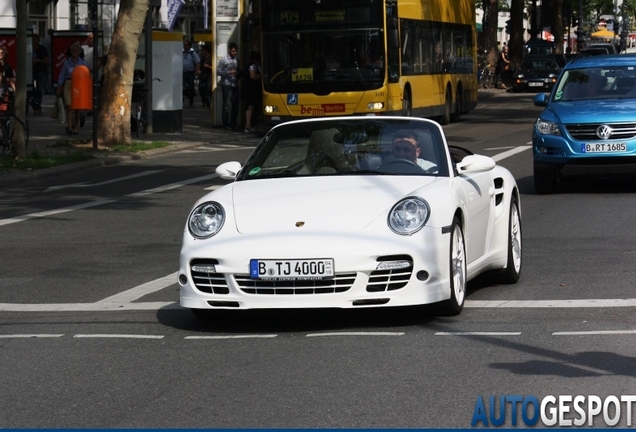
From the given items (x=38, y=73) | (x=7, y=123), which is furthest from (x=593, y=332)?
(x=38, y=73)

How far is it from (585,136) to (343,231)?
30.8 ft

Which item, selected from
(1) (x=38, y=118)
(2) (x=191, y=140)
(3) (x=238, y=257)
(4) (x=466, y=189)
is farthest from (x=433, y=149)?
(1) (x=38, y=118)

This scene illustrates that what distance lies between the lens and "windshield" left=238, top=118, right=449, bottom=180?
9.54 meters

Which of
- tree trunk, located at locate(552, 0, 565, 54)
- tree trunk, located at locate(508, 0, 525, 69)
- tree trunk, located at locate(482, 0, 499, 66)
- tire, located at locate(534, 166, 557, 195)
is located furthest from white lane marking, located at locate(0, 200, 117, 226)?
tree trunk, located at locate(552, 0, 565, 54)

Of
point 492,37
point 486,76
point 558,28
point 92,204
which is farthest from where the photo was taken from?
point 558,28

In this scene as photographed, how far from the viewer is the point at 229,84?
106 ft

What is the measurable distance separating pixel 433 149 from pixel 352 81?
20068 millimetres

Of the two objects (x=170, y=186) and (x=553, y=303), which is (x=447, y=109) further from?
(x=553, y=303)

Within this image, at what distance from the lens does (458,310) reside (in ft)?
29.5

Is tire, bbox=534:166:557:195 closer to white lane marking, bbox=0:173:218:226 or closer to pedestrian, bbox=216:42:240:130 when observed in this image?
white lane marking, bbox=0:173:218:226

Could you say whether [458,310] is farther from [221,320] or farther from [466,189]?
[221,320]

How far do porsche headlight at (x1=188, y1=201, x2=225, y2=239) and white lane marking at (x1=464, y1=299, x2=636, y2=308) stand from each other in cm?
190

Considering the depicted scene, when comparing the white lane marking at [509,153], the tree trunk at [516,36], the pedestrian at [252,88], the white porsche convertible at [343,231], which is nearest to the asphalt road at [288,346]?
the white porsche convertible at [343,231]

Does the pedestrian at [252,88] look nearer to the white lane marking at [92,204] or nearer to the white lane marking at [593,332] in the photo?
the white lane marking at [92,204]
